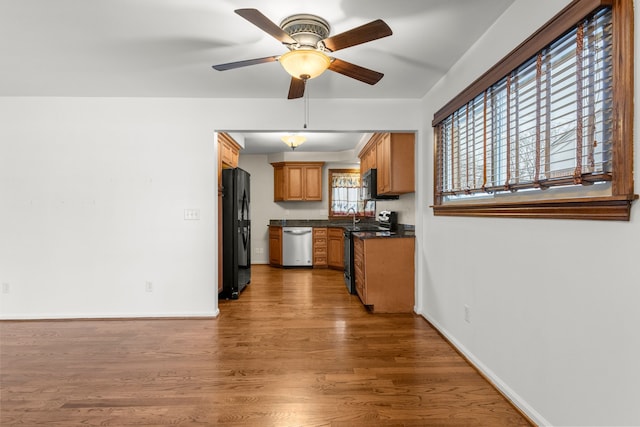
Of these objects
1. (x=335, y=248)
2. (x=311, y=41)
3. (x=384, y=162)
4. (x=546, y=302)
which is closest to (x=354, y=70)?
(x=311, y=41)

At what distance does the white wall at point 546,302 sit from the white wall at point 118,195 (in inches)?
67.2

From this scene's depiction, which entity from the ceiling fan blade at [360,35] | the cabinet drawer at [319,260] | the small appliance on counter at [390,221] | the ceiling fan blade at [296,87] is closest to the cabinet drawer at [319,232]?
the cabinet drawer at [319,260]

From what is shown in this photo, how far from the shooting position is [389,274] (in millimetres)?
3768

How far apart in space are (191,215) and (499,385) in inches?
122

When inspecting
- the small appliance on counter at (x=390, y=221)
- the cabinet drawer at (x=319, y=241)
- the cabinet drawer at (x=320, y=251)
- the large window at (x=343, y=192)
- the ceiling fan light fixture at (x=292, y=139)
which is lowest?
the cabinet drawer at (x=320, y=251)

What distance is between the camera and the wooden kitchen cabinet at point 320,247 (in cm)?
671

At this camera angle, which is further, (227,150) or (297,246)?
(297,246)

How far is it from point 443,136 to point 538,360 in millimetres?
2062

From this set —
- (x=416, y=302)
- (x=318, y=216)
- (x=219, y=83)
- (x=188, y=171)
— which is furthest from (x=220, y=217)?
(x=318, y=216)

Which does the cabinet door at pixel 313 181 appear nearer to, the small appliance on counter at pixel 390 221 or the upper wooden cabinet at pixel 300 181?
the upper wooden cabinet at pixel 300 181

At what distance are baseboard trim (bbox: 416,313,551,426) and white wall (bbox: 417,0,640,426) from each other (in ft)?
0.04

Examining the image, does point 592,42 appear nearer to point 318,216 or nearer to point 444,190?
point 444,190

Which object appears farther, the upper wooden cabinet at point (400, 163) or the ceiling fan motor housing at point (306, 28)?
Result: the upper wooden cabinet at point (400, 163)

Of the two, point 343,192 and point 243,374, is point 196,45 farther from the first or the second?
point 343,192
